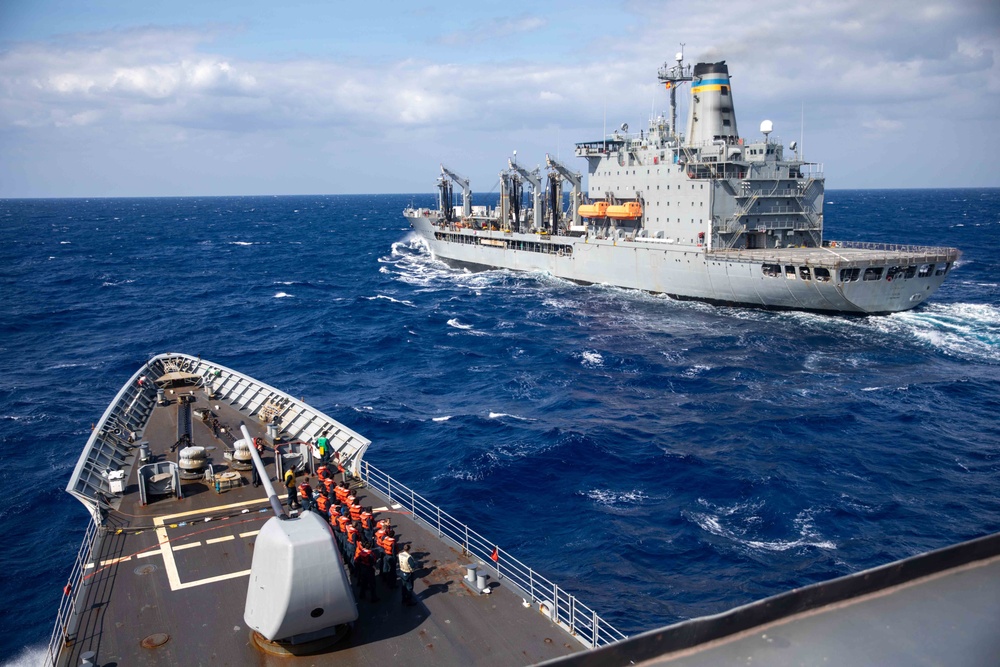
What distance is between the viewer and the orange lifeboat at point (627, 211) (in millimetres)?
68312

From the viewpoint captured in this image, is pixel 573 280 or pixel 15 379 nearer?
pixel 15 379

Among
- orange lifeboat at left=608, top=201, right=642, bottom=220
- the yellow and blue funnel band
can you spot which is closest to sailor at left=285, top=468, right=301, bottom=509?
orange lifeboat at left=608, top=201, right=642, bottom=220

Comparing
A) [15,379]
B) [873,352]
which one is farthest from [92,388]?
[873,352]

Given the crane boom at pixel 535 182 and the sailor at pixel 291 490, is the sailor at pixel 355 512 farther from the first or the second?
the crane boom at pixel 535 182

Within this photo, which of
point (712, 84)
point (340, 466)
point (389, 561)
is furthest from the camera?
point (712, 84)

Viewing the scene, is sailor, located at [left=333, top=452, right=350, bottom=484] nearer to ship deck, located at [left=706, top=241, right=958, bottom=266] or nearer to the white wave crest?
the white wave crest

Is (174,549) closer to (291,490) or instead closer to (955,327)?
(291,490)

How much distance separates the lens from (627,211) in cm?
6862

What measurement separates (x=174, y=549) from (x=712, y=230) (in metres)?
52.2

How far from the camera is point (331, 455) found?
2414 centimetres

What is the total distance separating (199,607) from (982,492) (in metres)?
28.0

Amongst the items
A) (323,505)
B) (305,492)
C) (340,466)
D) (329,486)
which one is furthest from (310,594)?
(340,466)

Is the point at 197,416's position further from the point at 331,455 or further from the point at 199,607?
the point at 199,607

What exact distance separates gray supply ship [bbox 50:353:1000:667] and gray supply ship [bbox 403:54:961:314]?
39056 millimetres
